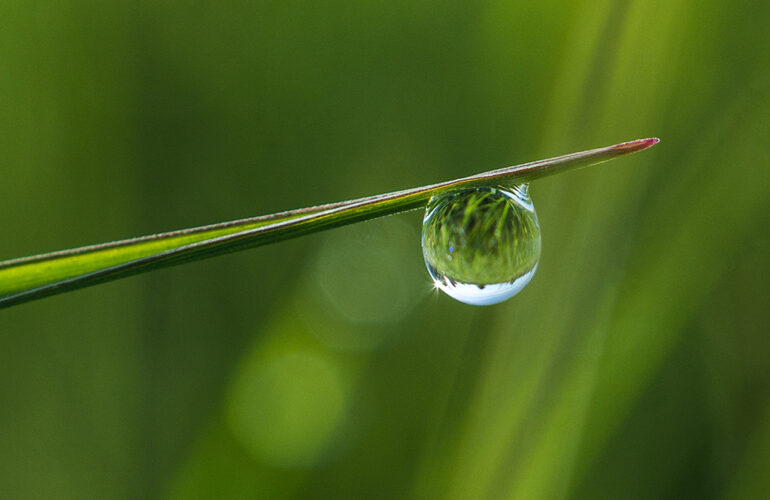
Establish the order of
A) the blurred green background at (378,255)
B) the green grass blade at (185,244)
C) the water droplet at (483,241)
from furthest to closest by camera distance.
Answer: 1. the blurred green background at (378,255)
2. the water droplet at (483,241)
3. the green grass blade at (185,244)

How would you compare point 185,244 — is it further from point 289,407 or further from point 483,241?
point 289,407

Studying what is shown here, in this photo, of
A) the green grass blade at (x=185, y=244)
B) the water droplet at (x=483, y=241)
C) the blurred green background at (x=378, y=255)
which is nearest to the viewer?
the green grass blade at (x=185, y=244)

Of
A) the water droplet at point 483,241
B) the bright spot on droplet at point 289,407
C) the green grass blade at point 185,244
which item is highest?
the green grass blade at point 185,244

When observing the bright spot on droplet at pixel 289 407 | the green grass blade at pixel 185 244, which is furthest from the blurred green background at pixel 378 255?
the green grass blade at pixel 185 244

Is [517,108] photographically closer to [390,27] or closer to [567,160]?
[390,27]

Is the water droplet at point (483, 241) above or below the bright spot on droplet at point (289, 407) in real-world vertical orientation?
above

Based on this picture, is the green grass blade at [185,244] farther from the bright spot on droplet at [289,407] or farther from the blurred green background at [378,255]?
the bright spot on droplet at [289,407]

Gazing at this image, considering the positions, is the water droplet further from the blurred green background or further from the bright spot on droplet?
the bright spot on droplet
